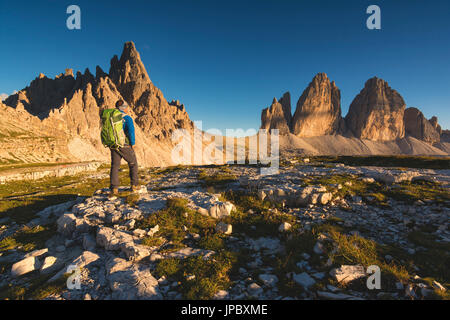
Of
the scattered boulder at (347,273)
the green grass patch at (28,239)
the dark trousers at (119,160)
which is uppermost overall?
the dark trousers at (119,160)

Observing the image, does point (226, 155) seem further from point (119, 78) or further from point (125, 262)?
point (125, 262)

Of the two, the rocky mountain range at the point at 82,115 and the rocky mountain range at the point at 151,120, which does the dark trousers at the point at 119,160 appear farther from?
the rocky mountain range at the point at 82,115

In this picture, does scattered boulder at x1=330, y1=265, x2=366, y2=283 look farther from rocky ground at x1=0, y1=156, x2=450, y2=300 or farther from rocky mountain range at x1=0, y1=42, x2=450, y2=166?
rocky mountain range at x1=0, y1=42, x2=450, y2=166

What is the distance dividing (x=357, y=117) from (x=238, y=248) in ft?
721

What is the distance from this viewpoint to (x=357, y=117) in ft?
580

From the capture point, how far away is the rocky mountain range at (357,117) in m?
169

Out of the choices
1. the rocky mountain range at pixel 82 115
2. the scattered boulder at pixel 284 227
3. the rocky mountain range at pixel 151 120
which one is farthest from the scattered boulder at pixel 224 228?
the rocky mountain range at pixel 82 115

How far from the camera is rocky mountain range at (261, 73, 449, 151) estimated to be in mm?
168750

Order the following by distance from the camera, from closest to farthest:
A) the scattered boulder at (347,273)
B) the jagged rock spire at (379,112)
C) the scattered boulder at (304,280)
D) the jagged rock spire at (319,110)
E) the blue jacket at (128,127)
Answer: the scattered boulder at (304,280) < the scattered boulder at (347,273) < the blue jacket at (128,127) < the jagged rock spire at (379,112) < the jagged rock spire at (319,110)

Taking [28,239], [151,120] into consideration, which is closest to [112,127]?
[28,239]

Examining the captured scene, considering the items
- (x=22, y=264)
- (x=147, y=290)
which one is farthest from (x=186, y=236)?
(x=22, y=264)

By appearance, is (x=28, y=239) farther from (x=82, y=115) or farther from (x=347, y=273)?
(x=82, y=115)

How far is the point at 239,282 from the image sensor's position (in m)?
3.93

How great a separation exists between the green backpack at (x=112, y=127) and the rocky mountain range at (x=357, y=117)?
17623 cm
